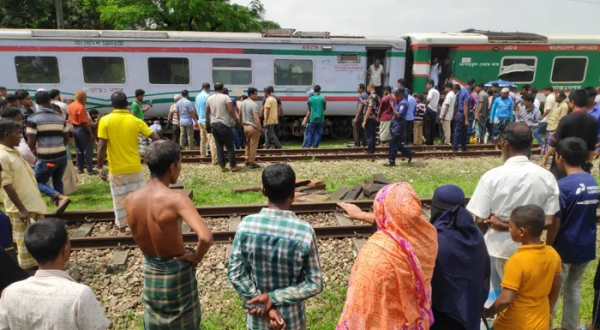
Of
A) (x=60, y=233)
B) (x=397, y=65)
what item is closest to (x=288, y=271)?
(x=60, y=233)

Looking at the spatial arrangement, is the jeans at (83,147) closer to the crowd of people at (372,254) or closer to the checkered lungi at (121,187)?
the checkered lungi at (121,187)

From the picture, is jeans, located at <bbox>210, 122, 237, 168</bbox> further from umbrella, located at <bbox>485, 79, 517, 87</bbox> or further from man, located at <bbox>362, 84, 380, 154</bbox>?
umbrella, located at <bbox>485, 79, 517, 87</bbox>

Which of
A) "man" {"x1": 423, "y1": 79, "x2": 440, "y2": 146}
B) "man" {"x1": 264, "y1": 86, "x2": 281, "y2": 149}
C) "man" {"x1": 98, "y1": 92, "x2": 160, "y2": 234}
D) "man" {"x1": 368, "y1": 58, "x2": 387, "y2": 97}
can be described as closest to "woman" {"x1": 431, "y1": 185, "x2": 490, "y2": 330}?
"man" {"x1": 98, "y1": 92, "x2": 160, "y2": 234}

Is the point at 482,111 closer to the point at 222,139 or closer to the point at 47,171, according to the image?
the point at 222,139

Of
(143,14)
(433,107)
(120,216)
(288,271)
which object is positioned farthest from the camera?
(143,14)

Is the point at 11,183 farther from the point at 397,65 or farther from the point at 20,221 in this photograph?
the point at 397,65

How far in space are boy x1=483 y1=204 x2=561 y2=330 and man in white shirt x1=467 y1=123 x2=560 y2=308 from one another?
0.41 metres

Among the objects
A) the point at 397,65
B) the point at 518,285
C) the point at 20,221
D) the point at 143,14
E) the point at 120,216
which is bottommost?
the point at 120,216

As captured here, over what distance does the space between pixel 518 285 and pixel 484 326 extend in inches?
21.8

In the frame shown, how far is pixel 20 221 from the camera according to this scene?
448cm

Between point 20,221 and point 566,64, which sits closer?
point 20,221

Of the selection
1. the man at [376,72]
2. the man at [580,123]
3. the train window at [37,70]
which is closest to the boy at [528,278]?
the man at [580,123]

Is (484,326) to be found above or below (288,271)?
below

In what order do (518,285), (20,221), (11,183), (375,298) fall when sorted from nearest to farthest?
(375,298) < (518,285) < (11,183) < (20,221)
